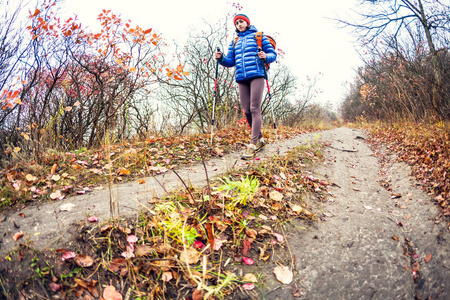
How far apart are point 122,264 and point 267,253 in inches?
38.6

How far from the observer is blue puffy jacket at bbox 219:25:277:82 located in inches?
137

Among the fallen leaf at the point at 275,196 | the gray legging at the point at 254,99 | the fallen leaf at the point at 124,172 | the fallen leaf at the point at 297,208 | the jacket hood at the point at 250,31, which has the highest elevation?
the jacket hood at the point at 250,31

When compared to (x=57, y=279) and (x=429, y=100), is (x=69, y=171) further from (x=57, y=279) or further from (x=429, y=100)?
(x=429, y=100)

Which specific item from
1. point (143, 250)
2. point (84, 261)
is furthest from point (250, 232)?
point (84, 261)

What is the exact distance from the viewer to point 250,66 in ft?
11.4

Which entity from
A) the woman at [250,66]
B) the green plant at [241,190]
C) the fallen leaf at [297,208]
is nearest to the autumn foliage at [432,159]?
the fallen leaf at [297,208]

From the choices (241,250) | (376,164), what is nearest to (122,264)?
(241,250)

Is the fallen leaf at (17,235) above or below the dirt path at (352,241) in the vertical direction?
above

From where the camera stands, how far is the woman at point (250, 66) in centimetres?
347

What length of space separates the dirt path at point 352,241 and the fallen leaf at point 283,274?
34 millimetres

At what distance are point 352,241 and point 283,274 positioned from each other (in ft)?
2.35

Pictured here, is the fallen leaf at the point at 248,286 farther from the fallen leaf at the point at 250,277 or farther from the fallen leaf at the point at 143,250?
the fallen leaf at the point at 143,250

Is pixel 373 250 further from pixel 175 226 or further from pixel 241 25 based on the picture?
pixel 241 25

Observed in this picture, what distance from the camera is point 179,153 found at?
373 centimetres
